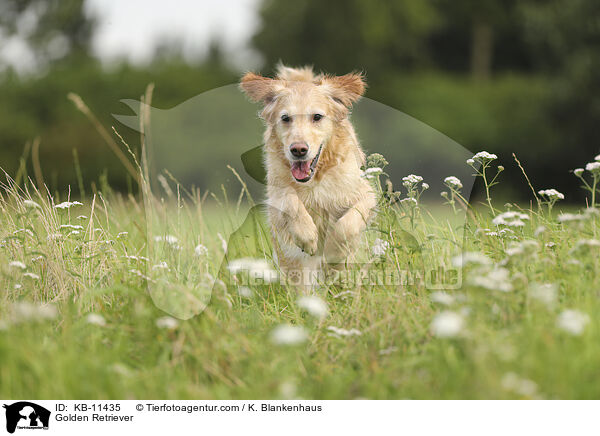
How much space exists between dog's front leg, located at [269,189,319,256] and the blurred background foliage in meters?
8.84

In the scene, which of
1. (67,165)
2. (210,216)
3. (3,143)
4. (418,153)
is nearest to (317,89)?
(418,153)

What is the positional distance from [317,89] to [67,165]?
12.4 meters

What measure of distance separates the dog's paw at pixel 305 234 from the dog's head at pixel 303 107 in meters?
0.31

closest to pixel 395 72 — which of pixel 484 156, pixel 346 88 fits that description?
A: pixel 346 88

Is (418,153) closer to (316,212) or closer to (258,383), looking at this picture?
(316,212)

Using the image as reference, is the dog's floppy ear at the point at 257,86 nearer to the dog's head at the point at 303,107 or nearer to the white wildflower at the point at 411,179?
the dog's head at the point at 303,107

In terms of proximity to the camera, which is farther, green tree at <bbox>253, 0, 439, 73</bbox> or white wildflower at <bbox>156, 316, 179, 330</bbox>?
green tree at <bbox>253, 0, 439, 73</bbox>

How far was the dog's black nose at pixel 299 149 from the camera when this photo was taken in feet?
11.9

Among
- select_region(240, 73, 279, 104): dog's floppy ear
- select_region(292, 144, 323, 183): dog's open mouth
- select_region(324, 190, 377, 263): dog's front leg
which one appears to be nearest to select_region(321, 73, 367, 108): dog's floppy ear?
select_region(240, 73, 279, 104): dog's floppy ear

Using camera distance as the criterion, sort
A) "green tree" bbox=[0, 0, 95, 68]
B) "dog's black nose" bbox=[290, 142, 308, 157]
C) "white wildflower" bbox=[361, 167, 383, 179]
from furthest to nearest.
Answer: "green tree" bbox=[0, 0, 95, 68]
"dog's black nose" bbox=[290, 142, 308, 157]
"white wildflower" bbox=[361, 167, 383, 179]

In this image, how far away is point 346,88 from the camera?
3.91 meters

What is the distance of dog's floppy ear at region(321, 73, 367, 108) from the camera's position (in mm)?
3896
